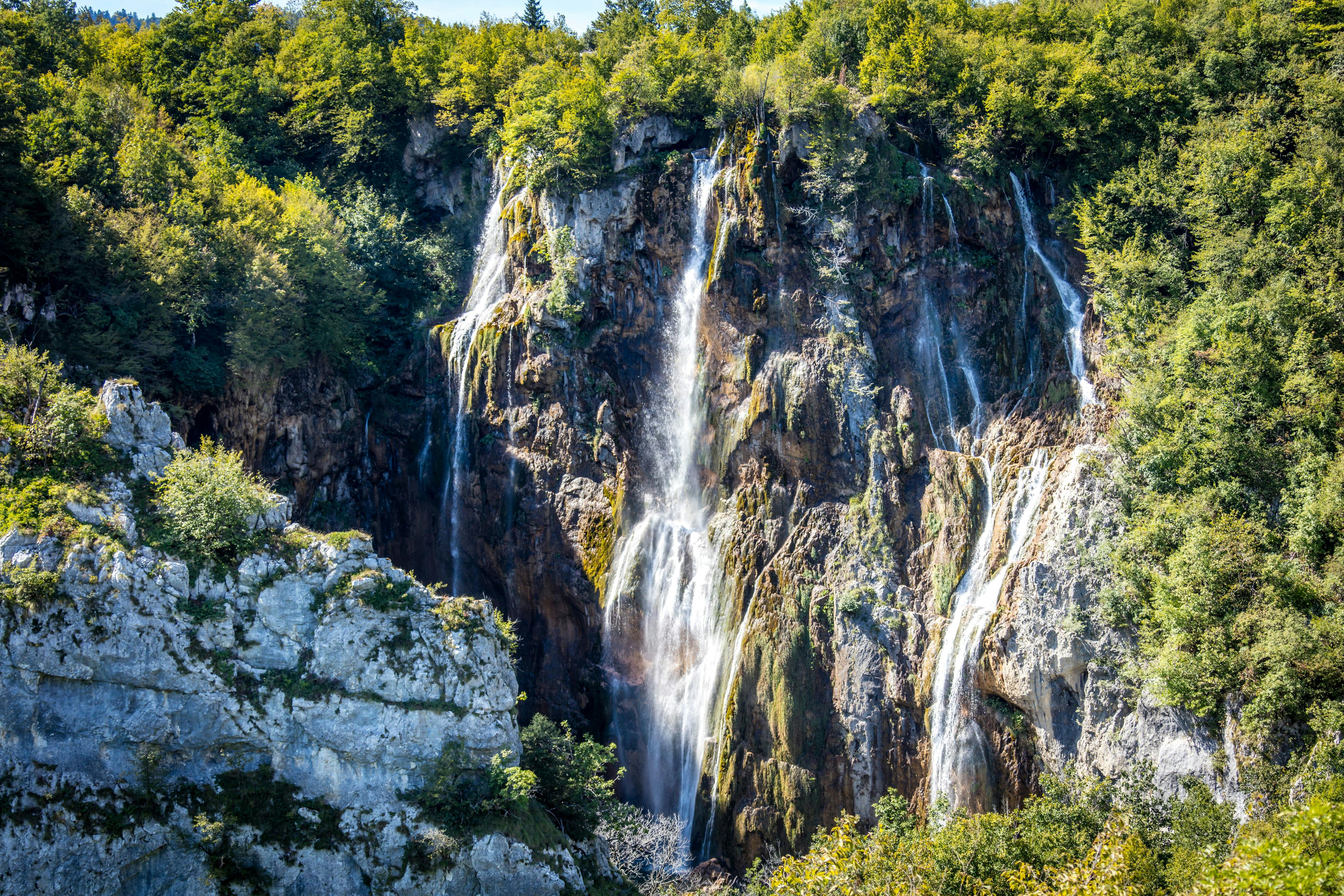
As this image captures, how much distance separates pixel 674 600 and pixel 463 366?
523 inches

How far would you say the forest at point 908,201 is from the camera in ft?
66.1

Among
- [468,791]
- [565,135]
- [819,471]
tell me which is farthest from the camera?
[565,135]

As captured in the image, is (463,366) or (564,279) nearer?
(564,279)

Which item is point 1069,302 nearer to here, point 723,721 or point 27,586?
point 723,721

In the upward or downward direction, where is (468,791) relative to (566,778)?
upward

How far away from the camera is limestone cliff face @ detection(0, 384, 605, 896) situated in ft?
65.7

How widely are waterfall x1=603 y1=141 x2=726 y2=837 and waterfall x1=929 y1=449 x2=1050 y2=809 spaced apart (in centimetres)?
771

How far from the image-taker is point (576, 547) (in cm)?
3431

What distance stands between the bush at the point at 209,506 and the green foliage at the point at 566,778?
9404mm

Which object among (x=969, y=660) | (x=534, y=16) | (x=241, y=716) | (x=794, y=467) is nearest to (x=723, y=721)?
(x=969, y=660)

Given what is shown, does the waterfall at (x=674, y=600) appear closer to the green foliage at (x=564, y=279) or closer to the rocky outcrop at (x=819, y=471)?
the rocky outcrop at (x=819, y=471)

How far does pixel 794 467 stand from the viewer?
104ft

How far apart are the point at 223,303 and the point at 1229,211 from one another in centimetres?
3369

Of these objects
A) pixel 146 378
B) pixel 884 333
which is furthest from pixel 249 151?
pixel 884 333
